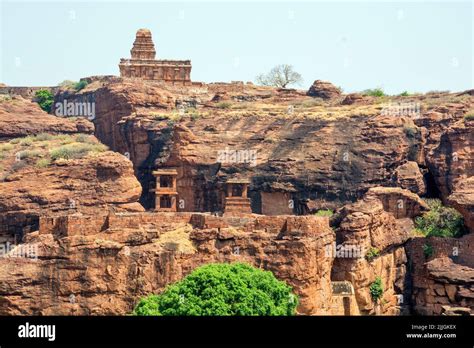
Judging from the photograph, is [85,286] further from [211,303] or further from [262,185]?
[262,185]

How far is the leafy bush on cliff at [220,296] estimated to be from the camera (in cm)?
4472

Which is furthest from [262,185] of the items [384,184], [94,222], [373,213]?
[94,222]

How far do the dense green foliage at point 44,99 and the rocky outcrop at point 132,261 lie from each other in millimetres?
40192

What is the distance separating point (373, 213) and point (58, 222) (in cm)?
1473

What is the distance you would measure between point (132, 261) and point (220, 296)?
21.2 ft

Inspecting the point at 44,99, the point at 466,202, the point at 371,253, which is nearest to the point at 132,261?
the point at 371,253

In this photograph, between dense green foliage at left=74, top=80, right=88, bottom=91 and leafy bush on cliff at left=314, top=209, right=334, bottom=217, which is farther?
dense green foliage at left=74, top=80, right=88, bottom=91

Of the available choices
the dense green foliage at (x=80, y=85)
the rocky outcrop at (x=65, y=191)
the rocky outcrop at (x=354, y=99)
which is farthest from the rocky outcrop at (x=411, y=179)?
the dense green foliage at (x=80, y=85)

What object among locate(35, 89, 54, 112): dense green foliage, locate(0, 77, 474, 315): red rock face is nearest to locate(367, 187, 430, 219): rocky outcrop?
locate(0, 77, 474, 315): red rock face

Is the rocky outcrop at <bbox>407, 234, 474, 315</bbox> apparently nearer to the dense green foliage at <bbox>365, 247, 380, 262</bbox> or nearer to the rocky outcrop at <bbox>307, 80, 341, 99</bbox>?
the dense green foliage at <bbox>365, 247, 380, 262</bbox>

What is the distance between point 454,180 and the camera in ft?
216

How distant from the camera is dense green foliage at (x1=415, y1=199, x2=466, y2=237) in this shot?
2330 inches

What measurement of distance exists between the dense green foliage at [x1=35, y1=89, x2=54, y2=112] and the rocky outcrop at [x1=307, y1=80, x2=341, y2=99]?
63.8ft

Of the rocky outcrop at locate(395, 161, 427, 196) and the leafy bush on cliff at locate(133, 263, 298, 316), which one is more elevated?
the rocky outcrop at locate(395, 161, 427, 196)
